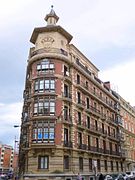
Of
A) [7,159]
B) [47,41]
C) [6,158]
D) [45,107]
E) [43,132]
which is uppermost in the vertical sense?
[47,41]

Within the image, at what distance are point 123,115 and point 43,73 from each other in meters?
34.1

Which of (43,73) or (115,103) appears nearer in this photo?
(43,73)

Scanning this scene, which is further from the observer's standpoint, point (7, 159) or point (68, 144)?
point (7, 159)

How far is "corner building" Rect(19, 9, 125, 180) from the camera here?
3375cm

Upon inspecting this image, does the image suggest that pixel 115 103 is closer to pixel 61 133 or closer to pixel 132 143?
pixel 132 143

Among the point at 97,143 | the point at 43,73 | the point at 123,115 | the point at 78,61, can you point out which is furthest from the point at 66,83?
the point at 123,115

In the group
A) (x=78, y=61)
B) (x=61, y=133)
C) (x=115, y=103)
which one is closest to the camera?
(x=61, y=133)

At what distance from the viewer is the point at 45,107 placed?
35.8 m

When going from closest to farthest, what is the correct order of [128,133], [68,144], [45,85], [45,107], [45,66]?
1. [68,144]
2. [45,107]
3. [45,85]
4. [45,66]
5. [128,133]

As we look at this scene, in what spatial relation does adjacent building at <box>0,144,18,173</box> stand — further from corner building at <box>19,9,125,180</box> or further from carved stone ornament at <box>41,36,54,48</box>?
carved stone ornament at <box>41,36,54,48</box>

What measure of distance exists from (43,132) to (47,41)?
15.1 m

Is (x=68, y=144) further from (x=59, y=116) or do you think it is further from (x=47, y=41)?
(x=47, y=41)

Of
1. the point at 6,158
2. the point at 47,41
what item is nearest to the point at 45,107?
the point at 47,41

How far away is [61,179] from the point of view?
108 feet
